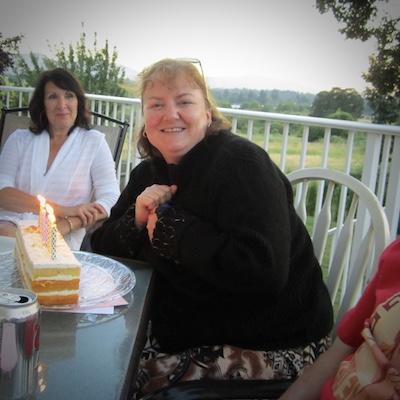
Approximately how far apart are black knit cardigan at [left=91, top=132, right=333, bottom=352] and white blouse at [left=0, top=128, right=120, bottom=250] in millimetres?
1211

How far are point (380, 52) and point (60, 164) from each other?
405 centimetres

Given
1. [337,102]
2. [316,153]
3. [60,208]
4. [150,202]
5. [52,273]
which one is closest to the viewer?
[52,273]

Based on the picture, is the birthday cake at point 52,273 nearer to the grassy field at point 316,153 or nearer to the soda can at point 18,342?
the soda can at point 18,342

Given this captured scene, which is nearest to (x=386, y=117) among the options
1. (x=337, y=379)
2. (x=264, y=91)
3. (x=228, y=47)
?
(x=264, y=91)

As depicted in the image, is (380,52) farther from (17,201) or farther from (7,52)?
(7,52)

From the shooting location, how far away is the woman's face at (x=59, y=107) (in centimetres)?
281

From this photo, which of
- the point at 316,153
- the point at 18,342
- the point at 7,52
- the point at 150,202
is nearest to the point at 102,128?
the point at 316,153

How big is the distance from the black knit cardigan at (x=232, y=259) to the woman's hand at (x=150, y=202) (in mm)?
36

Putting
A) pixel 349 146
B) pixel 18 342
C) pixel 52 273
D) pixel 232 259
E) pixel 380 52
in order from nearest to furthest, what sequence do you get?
pixel 18 342 < pixel 52 273 < pixel 232 259 < pixel 349 146 < pixel 380 52

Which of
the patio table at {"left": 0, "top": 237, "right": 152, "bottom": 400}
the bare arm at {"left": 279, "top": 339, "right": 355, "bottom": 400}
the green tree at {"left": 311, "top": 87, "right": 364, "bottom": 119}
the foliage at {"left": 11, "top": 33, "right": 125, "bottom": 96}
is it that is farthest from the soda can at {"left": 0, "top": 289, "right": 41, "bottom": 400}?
the foliage at {"left": 11, "top": 33, "right": 125, "bottom": 96}

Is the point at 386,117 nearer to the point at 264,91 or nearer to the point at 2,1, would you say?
the point at 264,91

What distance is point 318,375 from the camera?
115 cm

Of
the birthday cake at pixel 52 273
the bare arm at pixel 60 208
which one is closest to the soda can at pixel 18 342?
the birthday cake at pixel 52 273

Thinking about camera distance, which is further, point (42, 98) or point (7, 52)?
point (7, 52)
